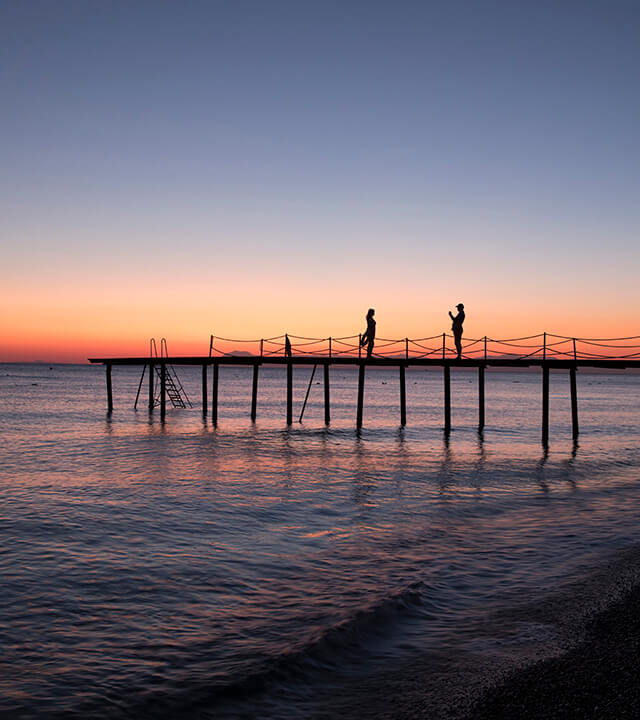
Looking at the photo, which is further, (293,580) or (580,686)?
(293,580)

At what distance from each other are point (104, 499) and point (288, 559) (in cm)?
684

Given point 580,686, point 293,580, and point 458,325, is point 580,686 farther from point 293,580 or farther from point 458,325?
point 458,325

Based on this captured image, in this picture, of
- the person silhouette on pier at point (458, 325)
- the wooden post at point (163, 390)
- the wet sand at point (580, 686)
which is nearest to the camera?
the wet sand at point (580, 686)

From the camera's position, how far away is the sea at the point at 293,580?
5.93 meters

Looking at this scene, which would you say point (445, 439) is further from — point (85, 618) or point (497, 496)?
point (85, 618)

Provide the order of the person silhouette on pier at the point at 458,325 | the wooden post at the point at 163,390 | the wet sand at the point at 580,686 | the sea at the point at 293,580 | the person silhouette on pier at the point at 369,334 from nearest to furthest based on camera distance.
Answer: the wet sand at the point at 580,686 < the sea at the point at 293,580 < the person silhouette on pier at the point at 458,325 < the person silhouette on pier at the point at 369,334 < the wooden post at the point at 163,390

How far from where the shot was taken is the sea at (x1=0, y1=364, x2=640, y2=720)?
234 inches

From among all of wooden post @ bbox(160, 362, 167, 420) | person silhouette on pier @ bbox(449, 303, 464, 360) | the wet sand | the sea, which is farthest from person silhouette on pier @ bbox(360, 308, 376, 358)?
the wet sand

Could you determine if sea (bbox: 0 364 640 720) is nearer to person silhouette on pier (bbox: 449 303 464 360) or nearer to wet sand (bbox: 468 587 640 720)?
wet sand (bbox: 468 587 640 720)

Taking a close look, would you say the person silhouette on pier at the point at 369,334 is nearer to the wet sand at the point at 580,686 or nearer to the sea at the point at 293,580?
the sea at the point at 293,580

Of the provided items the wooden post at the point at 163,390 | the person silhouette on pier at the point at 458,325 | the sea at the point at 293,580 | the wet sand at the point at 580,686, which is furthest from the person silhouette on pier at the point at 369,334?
the wet sand at the point at 580,686

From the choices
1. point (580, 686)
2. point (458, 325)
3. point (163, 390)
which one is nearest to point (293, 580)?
point (580, 686)

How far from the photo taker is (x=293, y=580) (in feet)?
29.8

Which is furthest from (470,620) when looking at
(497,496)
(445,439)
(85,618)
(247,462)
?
(445,439)
